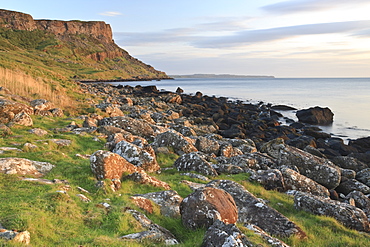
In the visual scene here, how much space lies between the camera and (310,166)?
17.6m

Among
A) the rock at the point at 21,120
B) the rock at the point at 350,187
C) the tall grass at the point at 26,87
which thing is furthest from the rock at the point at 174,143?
the tall grass at the point at 26,87

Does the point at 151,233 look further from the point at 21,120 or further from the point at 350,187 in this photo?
the point at 350,187

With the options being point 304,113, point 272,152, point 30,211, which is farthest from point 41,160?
point 304,113

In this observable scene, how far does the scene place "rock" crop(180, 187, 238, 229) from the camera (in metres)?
8.24

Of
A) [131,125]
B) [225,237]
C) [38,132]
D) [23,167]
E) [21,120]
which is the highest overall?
[21,120]

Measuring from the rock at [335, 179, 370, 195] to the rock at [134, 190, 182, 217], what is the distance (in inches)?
497

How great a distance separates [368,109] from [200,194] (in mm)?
67124

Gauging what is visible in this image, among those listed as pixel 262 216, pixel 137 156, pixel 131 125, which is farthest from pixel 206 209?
pixel 131 125

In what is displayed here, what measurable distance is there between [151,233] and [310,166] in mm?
13773

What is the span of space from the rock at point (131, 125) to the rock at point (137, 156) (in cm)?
654

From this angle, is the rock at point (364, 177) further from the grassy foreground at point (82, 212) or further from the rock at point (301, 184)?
the grassy foreground at point (82, 212)

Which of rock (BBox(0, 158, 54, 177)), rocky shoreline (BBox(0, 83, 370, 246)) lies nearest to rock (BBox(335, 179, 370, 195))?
rocky shoreline (BBox(0, 83, 370, 246))

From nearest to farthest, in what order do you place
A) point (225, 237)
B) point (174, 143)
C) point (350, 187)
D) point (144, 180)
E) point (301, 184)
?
point (225, 237)
point (144, 180)
point (301, 184)
point (350, 187)
point (174, 143)

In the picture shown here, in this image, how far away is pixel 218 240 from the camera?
21.2ft
